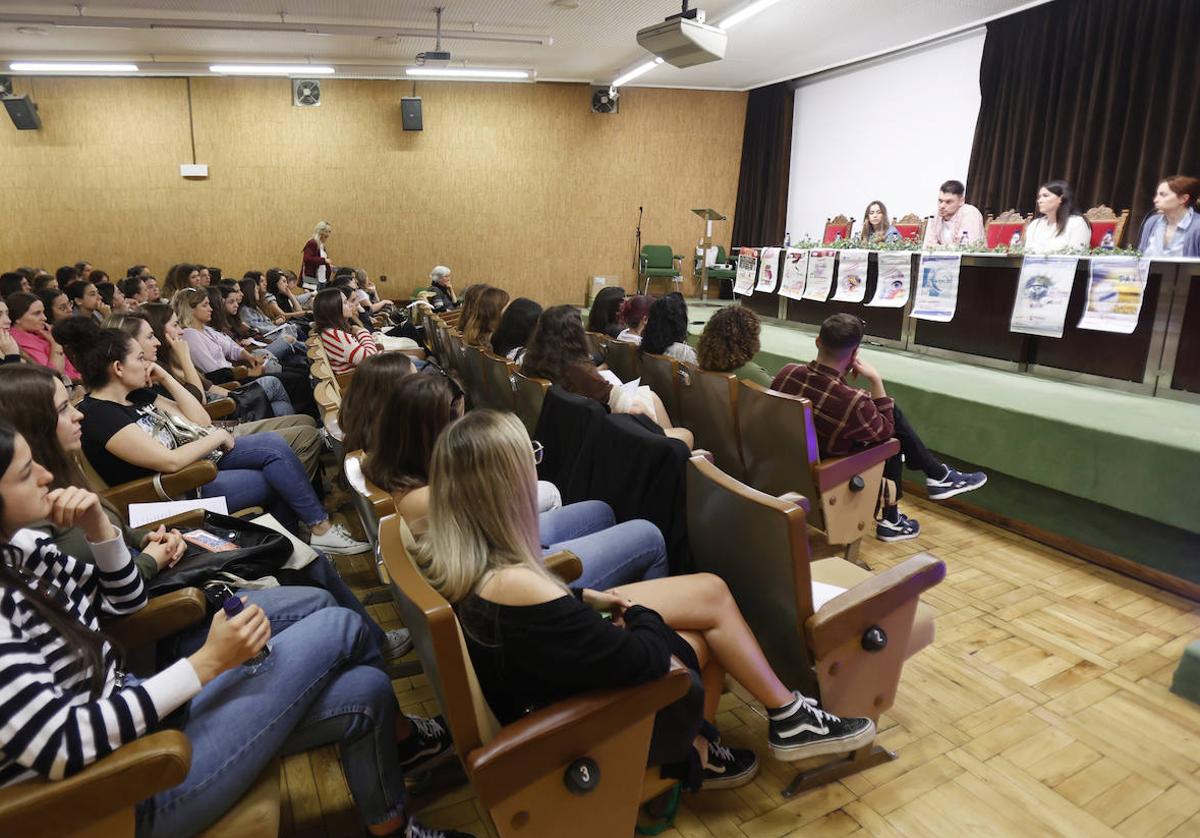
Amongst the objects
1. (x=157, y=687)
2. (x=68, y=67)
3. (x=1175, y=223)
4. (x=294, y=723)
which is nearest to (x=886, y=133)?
(x=1175, y=223)

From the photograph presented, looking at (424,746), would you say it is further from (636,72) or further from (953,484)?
(636,72)

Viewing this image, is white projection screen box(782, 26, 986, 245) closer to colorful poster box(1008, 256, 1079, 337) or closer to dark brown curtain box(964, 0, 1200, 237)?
dark brown curtain box(964, 0, 1200, 237)

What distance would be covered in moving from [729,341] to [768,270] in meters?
3.35

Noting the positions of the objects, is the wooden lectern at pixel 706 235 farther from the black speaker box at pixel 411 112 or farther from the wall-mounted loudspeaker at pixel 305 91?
the wall-mounted loudspeaker at pixel 305 91

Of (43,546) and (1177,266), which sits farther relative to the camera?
(1177,266)

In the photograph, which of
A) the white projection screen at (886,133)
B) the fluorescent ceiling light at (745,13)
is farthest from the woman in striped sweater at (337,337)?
the white projection screen at (886,133)

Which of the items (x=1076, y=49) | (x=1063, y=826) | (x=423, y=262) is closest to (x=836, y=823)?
(x=1063, y=826)

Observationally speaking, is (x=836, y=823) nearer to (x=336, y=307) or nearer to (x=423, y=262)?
(x=336, y=307)

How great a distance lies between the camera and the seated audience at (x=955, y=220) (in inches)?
219

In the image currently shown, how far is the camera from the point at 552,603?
113cm

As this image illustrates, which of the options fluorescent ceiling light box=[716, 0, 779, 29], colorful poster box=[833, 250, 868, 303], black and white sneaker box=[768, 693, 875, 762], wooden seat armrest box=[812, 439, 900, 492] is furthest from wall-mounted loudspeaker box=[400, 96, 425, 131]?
black and white sneaker box=[768, 693, 875, 762]

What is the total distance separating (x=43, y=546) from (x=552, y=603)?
87cm

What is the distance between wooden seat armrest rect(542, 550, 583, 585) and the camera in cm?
144

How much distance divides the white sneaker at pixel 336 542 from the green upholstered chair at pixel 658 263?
7.77 m
